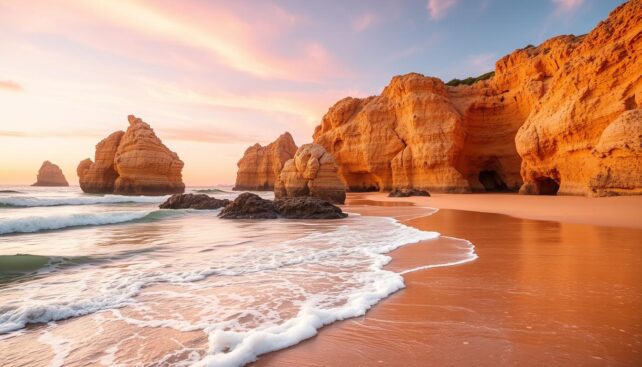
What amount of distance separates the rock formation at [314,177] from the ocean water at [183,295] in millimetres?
13428

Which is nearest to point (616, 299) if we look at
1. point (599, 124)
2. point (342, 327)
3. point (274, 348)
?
point (342, 327)

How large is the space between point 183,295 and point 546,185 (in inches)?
1098

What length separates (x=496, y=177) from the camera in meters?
37.7

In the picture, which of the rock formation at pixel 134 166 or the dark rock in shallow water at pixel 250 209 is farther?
the rock formation at pixel 134 166

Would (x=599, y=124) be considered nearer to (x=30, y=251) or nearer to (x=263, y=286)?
(x=263, y=286)

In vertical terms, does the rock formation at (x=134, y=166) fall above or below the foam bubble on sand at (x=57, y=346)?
above

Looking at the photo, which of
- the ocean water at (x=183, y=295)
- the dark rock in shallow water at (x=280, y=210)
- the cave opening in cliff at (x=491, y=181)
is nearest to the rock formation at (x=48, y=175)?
the dark rock in shallow water at (x=280, y=210)

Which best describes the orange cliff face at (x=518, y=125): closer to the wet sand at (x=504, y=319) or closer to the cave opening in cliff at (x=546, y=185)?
the cave opening in cliff at (x=546, y=185)

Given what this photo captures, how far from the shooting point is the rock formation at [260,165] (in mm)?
63681

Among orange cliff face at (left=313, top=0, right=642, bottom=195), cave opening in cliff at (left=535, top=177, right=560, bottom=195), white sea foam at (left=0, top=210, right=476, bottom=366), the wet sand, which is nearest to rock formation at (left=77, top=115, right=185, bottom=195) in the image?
orange cliff face at (left=313, top=0, right=642, bottom=195)

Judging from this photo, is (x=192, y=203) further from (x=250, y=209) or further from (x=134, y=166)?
(x=134, y=166)

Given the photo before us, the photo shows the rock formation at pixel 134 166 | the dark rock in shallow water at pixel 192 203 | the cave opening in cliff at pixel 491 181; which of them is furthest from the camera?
the rock formation at pixel 134 166

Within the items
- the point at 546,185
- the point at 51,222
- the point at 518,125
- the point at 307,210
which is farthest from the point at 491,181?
the point at 51,222

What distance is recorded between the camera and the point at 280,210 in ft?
44.0
